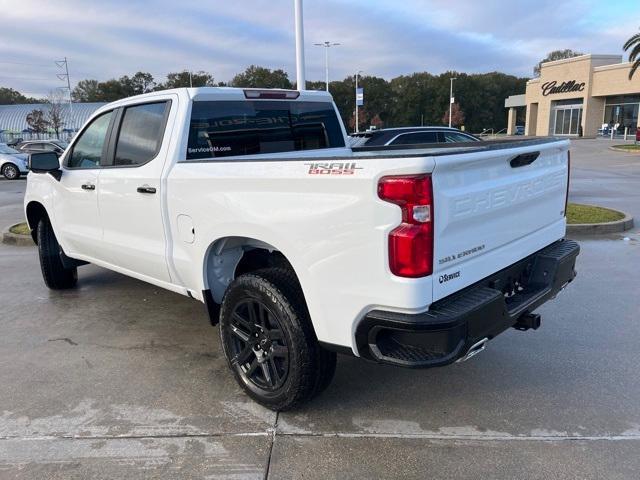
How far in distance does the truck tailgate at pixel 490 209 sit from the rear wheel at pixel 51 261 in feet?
15.5

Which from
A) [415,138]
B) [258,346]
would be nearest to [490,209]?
[258,346]

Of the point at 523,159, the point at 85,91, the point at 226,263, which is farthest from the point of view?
the point at 85,91

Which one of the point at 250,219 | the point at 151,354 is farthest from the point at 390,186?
the point at 151,354

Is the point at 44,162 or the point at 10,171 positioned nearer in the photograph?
the point at 44,162

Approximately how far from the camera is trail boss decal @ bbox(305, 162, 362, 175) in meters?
2.58

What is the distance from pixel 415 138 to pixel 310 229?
8.43 metres

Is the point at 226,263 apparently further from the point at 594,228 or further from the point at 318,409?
the point at 594,228

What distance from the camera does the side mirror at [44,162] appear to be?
4.80m

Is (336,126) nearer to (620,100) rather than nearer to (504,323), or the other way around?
(504,323)

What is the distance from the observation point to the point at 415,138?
1074cm

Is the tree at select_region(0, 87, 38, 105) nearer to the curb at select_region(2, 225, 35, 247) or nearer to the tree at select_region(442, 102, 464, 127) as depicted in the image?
the tree at select_region(442, 102, 464, 127)

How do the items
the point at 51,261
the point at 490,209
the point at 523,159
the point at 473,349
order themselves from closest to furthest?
the point at 473,349 < the point at 490,209 < the point at 523,159 < the point at 51,261

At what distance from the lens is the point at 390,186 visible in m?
2.44

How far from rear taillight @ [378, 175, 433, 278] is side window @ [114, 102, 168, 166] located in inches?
86.0
